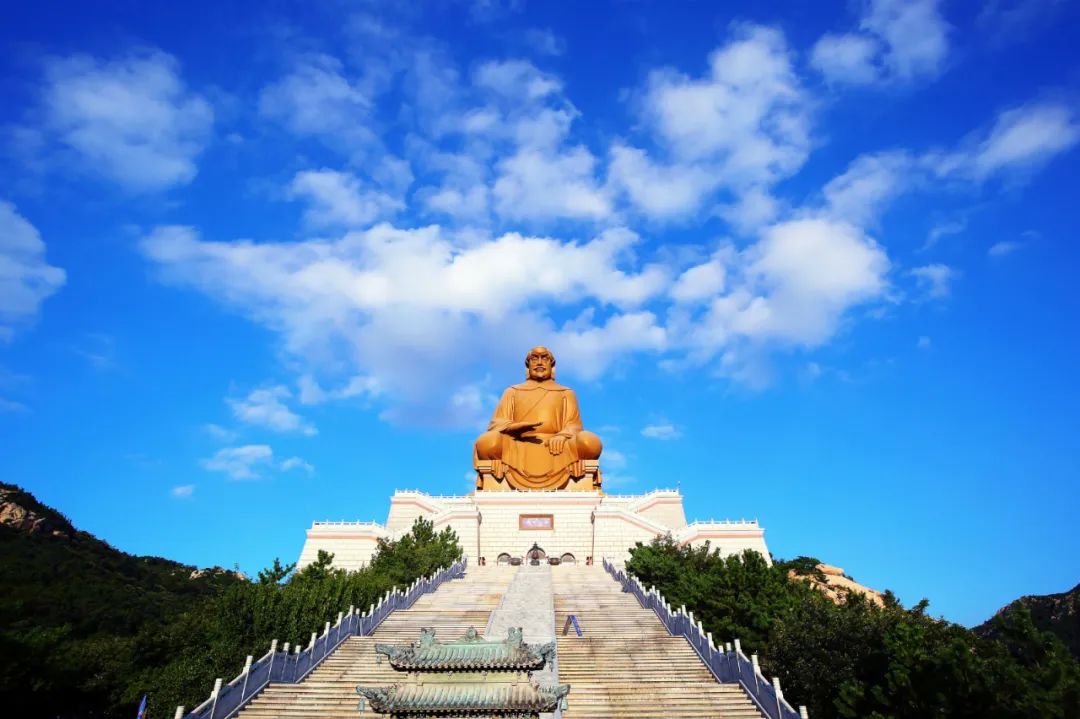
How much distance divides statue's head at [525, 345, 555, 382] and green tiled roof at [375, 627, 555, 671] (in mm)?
29623

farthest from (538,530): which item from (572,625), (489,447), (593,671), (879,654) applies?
(879,654)

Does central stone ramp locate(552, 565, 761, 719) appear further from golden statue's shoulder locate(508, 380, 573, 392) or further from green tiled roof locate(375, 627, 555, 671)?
golden statue's shoulder locate(508, 380, 573, 392)

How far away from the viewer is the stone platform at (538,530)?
28938 millimetres

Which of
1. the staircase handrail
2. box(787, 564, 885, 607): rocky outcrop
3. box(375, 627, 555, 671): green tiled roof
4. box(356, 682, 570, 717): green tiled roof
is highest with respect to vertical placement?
box(787, 564, 885, 607): rocky outcrop

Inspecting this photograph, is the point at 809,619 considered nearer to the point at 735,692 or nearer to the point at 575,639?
the point at 735,692

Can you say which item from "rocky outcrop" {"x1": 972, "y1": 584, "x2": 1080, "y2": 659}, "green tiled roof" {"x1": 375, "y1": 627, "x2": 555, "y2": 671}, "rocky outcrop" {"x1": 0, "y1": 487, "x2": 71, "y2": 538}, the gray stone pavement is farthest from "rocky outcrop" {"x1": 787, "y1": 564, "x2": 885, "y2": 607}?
"rocky outcrop" {"x1": 0, "y1": 487, "x2": 71, "y2": 538}

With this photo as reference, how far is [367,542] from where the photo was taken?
29328 mm

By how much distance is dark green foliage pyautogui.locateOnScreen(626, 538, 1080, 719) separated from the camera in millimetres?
8738

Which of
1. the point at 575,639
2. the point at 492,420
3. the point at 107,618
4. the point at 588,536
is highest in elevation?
the point at 492,420

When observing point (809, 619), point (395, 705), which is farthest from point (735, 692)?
point (395, 705)

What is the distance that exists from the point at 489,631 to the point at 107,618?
906 inches

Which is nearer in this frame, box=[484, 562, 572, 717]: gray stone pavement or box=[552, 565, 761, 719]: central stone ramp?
box=[552, 565, 761, 719]: central stone ramp

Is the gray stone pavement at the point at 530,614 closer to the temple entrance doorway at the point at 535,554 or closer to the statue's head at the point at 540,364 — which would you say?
the temple entrance doorway at the point at 535,554

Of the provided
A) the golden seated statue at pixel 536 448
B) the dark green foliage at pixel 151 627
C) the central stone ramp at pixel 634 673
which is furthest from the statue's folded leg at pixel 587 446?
the central stone ramp at pixel 634 673
